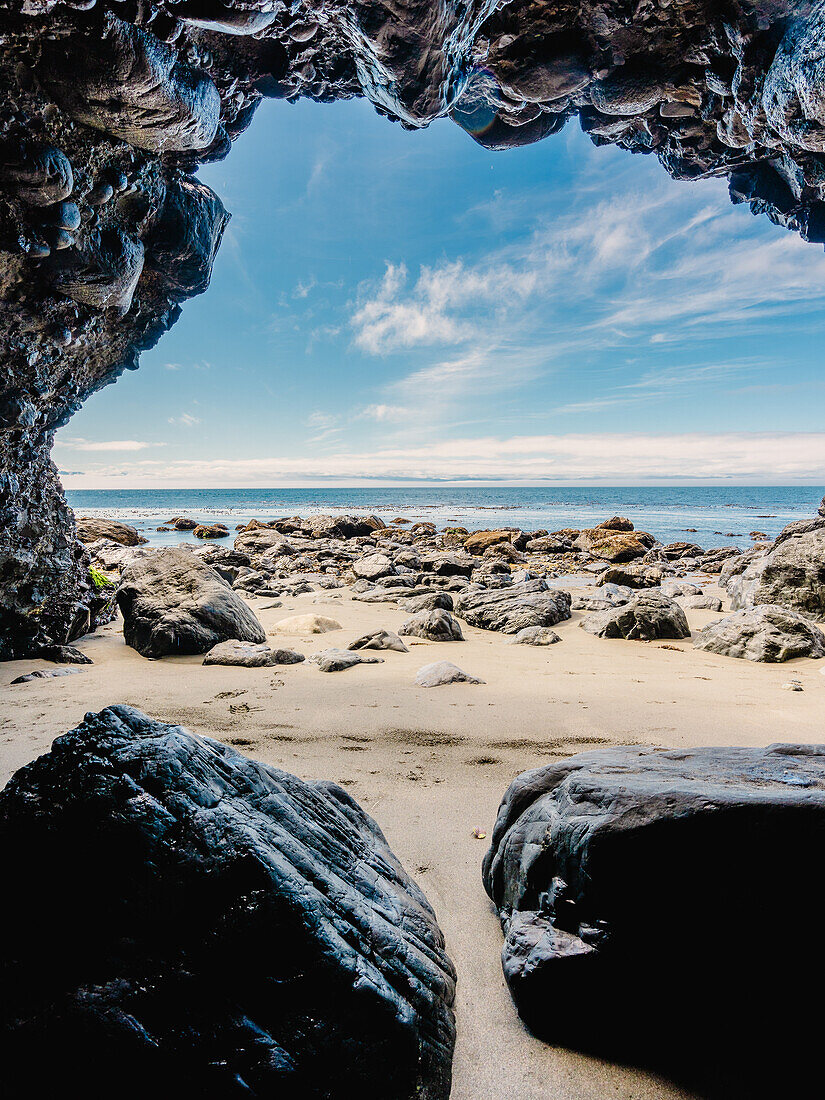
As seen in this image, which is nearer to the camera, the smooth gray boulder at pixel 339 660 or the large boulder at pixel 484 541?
the smooth gray boulder at pixel 339 660

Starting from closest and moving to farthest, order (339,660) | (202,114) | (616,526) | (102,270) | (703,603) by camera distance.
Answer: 1. (202,114)
2. (102,270)
3. (339,660)
4. (703,603)
5. (616,526)

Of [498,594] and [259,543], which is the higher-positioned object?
[259,543]

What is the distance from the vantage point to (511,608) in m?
6.36

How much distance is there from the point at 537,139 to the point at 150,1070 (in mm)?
6996

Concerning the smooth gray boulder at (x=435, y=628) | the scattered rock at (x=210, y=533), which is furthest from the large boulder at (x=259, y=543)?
the smooth gray boulder at (x=435, y=628)

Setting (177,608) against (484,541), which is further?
(484,541)

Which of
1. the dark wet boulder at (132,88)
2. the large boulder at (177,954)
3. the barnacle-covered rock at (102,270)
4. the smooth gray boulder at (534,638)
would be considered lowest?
the smooth gray boulder at (534,638)

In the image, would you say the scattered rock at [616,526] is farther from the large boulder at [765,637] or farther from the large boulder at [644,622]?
the large boulder at [765,637]

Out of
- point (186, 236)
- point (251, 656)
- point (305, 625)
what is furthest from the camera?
point (305, 625)

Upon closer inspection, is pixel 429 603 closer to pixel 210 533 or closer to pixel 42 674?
pixel 42 674

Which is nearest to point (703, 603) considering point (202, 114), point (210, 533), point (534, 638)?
point (534, 638)

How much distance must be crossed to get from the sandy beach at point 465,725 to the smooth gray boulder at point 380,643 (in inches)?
8.8

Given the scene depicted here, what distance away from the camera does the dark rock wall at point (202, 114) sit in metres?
2.89

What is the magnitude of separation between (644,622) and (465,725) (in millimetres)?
3519
